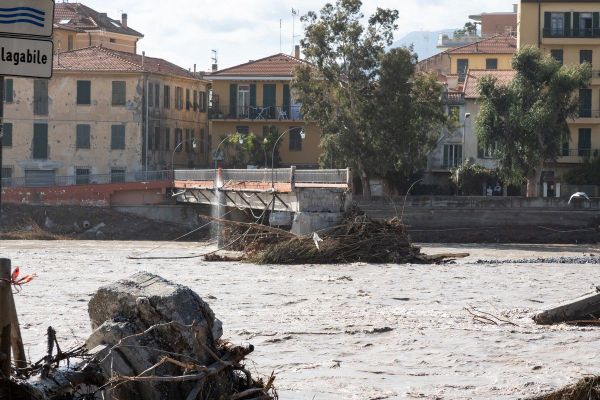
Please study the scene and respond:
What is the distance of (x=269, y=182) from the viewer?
47.0 metres

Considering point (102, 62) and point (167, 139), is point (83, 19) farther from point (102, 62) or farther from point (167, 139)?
point (167, 139)

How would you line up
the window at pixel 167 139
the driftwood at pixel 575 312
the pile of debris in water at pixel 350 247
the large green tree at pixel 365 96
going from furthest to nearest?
1. the window at pixel 167 139
2. the large green tree at pixel 365 96
3. the pile of debris in water at pixel 350 247
4. the driftwood at pixel 575 312

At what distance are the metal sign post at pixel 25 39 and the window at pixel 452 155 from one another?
7162 centimetres

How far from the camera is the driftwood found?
16406 mm

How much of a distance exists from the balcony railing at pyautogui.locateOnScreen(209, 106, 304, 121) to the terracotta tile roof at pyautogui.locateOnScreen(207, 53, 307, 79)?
7.02ft

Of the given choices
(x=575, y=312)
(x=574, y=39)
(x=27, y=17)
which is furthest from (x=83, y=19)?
(x=27, y=17)

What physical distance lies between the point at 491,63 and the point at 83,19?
3101cm

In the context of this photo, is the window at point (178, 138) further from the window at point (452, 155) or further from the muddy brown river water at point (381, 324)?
the muddy brown river water at point (381, 324)

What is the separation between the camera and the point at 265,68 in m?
82.5

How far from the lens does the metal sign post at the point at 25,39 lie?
23.7 feet

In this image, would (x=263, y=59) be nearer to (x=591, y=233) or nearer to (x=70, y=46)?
(x=70, y=46)

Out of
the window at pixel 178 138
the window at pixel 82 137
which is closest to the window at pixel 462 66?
the window at pixel 178 138

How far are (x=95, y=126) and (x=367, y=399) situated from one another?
6597 centimetres

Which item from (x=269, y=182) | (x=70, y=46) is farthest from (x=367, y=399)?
(x=70, y=46)
